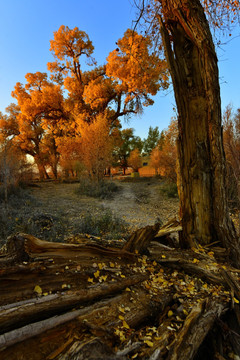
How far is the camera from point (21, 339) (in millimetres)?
1276

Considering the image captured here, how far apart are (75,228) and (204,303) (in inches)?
181

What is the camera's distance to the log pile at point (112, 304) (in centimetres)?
133

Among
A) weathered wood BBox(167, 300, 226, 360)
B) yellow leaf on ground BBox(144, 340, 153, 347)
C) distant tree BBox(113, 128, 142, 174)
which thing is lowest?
weathered wood BBox(167, 300, 226, 360)

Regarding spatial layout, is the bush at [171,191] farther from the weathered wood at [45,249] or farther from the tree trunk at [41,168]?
the tree trunk at [41,168]

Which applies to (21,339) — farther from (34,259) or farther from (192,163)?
(192,163)

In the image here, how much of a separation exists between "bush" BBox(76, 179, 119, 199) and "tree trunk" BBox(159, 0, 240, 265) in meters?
9.48

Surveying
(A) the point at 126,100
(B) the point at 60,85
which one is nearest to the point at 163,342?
(A) the point at 126,100

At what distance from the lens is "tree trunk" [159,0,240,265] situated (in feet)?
8.94

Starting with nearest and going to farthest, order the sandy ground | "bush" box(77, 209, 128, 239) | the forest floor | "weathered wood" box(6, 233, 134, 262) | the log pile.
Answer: the log pile, "weathered wood" box(6, 233, 134, 262), the forest floor, "bush" box(77, 209, 128, 239), the sandy ground

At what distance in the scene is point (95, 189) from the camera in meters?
13.7

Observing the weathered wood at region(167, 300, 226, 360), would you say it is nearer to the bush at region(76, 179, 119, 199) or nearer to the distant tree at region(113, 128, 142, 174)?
the bush at region(76, 179, 119, 199)

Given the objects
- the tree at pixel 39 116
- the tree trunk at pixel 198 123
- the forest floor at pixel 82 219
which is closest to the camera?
the tree trunk at pixel 198 123

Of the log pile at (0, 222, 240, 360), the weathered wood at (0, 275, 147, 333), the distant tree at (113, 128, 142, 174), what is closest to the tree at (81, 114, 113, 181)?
the log pile at (0, 222, 240, 360)

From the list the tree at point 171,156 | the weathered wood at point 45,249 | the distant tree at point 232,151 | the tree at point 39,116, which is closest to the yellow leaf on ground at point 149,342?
the weathered wood at point 45,249
